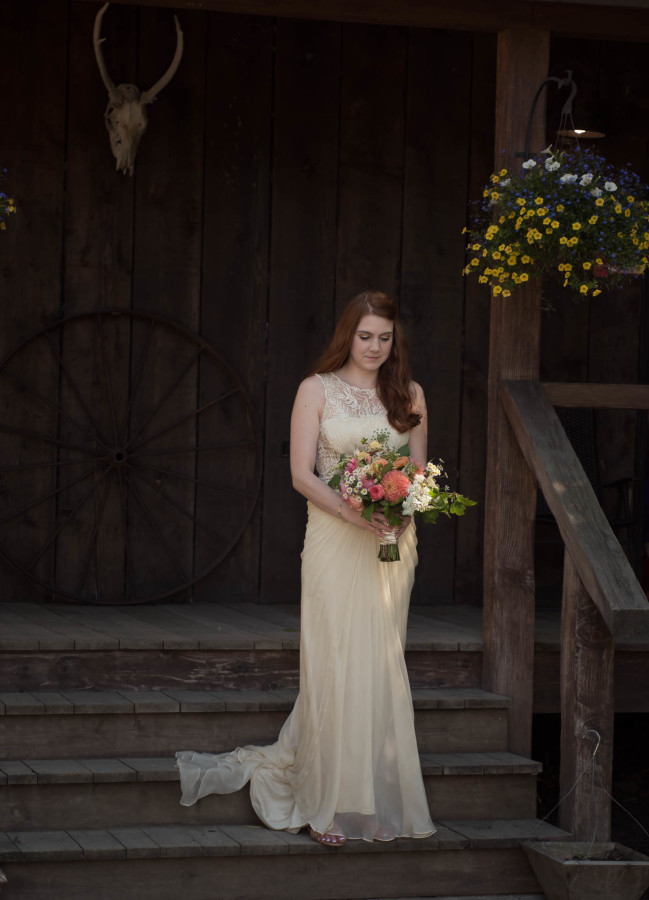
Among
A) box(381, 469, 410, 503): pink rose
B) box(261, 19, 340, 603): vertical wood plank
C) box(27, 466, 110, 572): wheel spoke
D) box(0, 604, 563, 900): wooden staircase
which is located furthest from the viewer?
box(261, 19, 340, 603): vertical wood plank

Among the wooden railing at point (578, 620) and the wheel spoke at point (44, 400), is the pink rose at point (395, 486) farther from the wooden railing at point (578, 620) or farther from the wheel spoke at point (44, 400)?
the wheel spoke at point (44, 400)

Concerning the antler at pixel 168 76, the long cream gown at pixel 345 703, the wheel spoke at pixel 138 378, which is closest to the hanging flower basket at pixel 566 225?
the long cream gown at pixel 345 703

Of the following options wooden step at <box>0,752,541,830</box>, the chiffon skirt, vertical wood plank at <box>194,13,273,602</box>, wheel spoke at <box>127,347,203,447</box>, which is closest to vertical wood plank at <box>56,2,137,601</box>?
wheel spoke at <box>127,347,203,447</box>

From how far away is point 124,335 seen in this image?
6.16 meters

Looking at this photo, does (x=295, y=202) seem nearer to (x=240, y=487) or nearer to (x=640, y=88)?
(x=240, y=487)

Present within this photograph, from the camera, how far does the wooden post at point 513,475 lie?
5113 millimetres

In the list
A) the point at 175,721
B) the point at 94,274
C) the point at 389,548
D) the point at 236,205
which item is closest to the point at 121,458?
the point at 94,274

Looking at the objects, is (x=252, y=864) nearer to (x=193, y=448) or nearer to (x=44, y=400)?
(x=193, y=448)

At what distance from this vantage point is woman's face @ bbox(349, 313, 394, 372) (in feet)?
15.2

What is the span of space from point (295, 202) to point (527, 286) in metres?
1.57

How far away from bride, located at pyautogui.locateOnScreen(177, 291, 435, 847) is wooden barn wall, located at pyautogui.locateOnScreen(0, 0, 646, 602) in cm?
166

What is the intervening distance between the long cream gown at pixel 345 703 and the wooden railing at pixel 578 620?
60cm

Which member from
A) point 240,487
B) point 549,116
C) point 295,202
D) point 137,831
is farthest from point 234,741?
point 549,116

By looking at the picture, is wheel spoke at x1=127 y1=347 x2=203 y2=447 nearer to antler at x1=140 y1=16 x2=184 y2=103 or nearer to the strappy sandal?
antler at x1=140 y1=16 x2=184 y2=103
